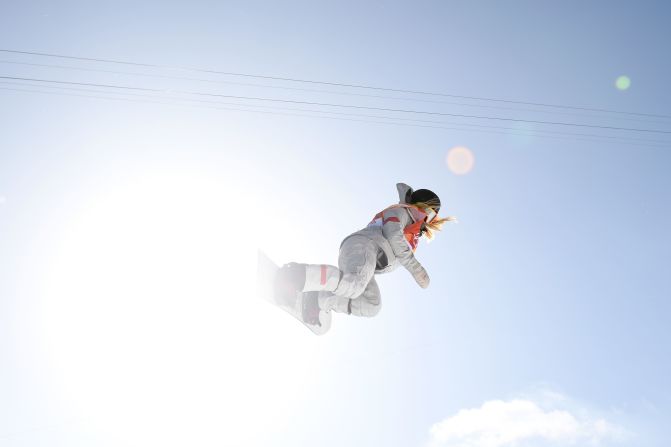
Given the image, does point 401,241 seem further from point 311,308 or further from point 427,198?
point 311,308

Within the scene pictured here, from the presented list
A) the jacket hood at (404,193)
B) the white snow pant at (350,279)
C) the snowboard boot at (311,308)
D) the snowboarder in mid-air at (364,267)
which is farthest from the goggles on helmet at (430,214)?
the snowboard boot at (311,308)

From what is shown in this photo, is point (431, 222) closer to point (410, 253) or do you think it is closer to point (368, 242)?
point (410, 253)

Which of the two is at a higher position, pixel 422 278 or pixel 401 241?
pixel 401 241

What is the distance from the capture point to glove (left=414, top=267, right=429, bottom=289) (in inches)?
172

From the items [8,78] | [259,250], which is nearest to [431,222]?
[259,250]

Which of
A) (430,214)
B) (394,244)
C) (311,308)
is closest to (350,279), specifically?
(394,244)

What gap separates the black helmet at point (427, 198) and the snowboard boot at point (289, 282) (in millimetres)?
1701

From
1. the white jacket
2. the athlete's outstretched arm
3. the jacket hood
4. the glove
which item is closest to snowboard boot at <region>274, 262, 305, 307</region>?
the white jacket

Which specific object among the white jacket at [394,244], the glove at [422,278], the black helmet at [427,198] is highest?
the black helmet at [427,198]

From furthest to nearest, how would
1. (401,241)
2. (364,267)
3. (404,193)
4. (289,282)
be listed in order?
(404,193), (401,241), (364,267), (289,282)

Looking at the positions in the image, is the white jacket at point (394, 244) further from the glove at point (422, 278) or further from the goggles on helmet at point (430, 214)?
the goggles on helmet at point (430, 214)

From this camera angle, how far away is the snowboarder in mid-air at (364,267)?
3.79m

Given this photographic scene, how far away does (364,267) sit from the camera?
12.9 ft

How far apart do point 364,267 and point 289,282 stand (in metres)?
0.72
